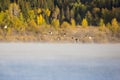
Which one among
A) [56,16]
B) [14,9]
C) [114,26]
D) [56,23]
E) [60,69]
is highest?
[14,9]

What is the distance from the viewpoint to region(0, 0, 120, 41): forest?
563cm

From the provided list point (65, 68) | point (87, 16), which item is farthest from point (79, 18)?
point (65, 68)

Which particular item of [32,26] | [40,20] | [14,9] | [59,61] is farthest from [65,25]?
[14,9]

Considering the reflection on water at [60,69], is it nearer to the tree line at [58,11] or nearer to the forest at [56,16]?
the forest at [56,16]

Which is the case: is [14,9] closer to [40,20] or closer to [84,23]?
[40,20]

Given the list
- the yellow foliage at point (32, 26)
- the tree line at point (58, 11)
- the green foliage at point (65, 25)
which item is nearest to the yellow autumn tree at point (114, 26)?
the tree line at point (58, 11)

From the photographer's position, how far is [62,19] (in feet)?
18.6

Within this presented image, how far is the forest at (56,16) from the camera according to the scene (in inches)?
222

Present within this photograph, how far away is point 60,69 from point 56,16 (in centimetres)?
134

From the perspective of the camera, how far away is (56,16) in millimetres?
5695

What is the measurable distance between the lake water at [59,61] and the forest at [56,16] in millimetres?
294

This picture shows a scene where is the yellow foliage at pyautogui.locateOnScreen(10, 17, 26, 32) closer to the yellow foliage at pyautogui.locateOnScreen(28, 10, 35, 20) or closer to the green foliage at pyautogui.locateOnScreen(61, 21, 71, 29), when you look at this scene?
the yellow foliage at pyautogui.locateOnScreen(28, 10, 35, 20)

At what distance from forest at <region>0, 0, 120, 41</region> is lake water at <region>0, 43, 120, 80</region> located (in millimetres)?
294

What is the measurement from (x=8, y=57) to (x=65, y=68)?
120 cm
